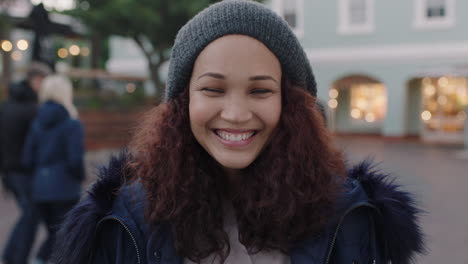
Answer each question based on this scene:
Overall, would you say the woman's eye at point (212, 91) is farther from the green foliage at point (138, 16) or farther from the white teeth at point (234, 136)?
the green foliage at point (138, 16)

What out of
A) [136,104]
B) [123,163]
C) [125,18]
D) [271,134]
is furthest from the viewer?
[136,104]

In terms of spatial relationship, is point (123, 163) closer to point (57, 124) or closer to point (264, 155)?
point (264, 155)

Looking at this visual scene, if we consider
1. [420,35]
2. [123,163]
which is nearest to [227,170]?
[123,163]

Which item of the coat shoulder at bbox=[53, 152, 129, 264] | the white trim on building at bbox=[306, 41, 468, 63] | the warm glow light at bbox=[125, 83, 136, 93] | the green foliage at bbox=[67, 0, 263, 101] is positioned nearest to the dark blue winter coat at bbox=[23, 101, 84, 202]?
the coat shoulder at bbox=[53, 152, 129, 264]

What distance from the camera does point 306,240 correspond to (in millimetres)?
1507

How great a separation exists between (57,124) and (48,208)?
2.32 feet

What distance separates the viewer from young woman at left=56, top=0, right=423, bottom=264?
1.46 m

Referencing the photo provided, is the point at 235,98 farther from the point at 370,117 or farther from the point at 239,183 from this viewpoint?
the point at 370,117

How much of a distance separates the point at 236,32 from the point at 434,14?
18.6m

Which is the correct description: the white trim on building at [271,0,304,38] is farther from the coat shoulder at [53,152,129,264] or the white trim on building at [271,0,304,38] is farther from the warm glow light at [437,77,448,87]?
the coat shoulder at [53,152,129,264]

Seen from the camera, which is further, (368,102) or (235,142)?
(368,102)

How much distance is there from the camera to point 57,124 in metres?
4.29

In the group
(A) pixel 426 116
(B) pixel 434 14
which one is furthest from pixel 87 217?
(A) pixel 426 116

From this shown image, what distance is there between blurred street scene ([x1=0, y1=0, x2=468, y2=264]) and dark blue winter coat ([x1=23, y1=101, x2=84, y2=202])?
6.60 meters
